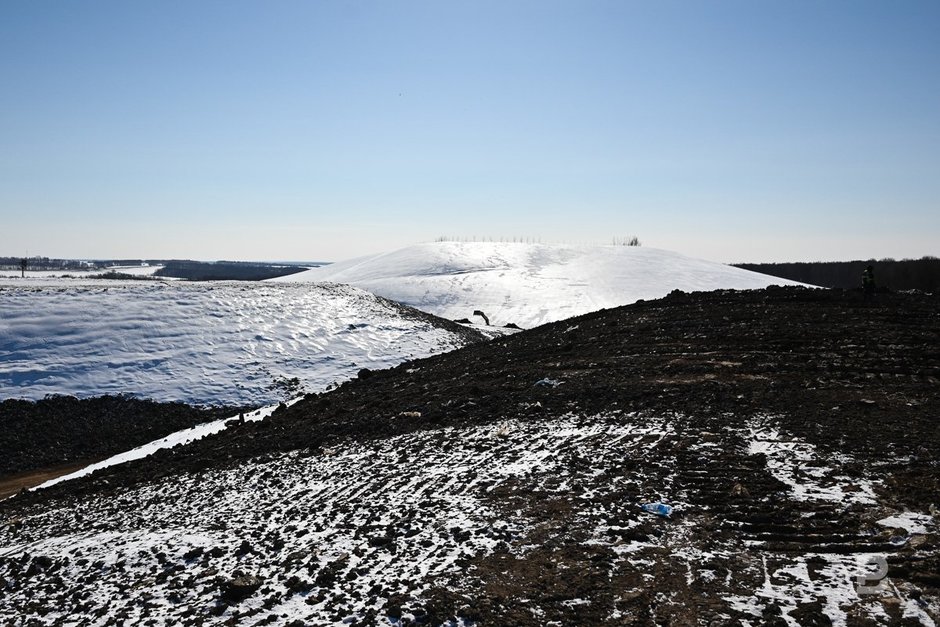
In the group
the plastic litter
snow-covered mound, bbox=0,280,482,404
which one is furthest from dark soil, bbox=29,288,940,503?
snow-covered mound, bbox=0,280,482,404

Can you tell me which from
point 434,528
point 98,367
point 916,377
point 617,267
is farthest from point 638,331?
point 617,267

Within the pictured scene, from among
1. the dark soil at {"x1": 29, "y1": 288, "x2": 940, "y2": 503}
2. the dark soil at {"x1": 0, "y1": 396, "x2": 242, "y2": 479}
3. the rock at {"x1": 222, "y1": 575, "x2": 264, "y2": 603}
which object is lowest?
the dark soil at {"x1": 0, "y1": 396, "x2": 242, "y2": 479}

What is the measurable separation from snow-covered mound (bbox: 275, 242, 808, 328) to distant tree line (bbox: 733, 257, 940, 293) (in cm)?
1783

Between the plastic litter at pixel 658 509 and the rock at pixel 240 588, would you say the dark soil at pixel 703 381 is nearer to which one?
the plastic litter at pixel 658 509

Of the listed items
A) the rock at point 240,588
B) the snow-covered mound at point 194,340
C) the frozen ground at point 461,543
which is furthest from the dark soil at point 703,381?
the snow-covered mound at point 194,340

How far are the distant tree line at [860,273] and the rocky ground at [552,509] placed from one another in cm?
→ 5258

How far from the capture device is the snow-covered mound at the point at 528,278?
44.1 metres

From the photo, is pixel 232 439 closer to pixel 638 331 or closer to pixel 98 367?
pixel 638 331

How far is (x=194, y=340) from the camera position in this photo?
23.9 meters

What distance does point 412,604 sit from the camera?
5164 mm

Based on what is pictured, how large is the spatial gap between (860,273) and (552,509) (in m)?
114

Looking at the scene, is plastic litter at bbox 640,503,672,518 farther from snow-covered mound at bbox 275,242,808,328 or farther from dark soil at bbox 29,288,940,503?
snow-covered mound at bbox 275,242,808,328

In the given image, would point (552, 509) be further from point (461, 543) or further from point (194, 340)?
point (194, 340)

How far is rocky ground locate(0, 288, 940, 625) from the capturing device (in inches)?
201
